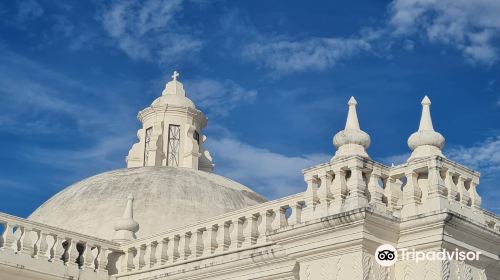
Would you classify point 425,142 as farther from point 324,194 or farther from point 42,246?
point 42,246

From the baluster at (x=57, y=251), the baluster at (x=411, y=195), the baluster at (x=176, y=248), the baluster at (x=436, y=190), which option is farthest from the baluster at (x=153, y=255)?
the baluster at (x=436, y=190)

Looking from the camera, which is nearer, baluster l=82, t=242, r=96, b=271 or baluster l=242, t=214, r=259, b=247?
baluster l=242, t=214, r=259, b=247

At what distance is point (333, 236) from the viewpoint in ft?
45.9

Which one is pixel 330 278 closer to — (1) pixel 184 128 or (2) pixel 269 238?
(2) pixel 269 238

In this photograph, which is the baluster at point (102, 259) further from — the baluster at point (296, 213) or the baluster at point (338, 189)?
the baluster at point (338, 189)

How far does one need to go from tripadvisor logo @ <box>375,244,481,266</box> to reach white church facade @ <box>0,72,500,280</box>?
0.02m

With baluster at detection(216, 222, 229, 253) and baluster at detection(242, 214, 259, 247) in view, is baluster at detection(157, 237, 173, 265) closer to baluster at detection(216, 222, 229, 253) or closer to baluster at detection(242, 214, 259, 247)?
baluster at detection(216, 222, 229, 253)

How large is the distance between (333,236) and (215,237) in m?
4.22

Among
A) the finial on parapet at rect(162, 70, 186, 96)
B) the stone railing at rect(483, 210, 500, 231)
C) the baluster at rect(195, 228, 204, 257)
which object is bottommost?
the stone railing at rect(483, 210, 500, 231)

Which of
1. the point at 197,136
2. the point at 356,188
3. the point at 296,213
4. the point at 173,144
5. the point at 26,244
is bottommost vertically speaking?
the point at 356,188

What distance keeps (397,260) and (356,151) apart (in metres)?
2.05

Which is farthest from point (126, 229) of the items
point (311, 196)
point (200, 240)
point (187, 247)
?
point (311, 196)

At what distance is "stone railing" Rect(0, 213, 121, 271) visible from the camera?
18.6 m

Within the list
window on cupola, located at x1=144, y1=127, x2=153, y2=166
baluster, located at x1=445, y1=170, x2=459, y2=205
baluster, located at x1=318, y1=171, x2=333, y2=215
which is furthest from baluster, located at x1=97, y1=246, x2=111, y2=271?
window on cupola, located at x1=144, y1=127, x2=153, y2=166
